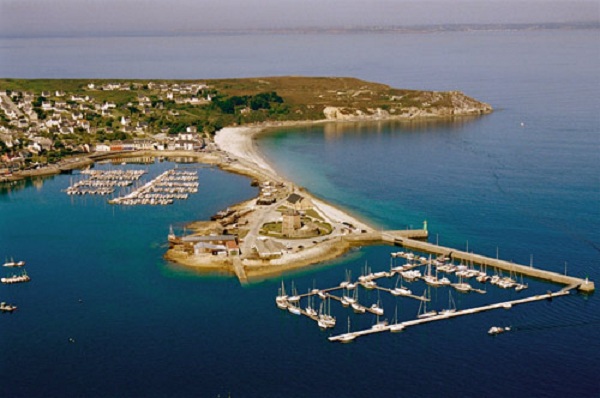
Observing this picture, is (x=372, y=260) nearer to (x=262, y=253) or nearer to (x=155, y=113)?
(x=262, y=253)

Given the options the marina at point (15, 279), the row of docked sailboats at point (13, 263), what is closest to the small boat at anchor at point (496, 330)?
the marina at point (15, 279)

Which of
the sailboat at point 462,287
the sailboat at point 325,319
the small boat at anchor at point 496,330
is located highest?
the sailboat at point 462,287

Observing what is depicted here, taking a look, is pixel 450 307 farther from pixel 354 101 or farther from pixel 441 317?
pixel 354 101

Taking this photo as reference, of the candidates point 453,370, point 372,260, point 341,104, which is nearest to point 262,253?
point 372,260

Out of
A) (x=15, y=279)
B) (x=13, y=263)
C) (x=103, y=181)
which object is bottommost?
(x=15, y=279)

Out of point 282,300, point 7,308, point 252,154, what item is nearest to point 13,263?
point 7,308

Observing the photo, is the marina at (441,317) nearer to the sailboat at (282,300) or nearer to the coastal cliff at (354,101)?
the sailboat at (282,300)

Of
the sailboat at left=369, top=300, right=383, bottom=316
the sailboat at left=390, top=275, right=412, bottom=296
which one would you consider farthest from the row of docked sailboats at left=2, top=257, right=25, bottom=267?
the sailboat at left=390, top=275, right=412, bottom=296
